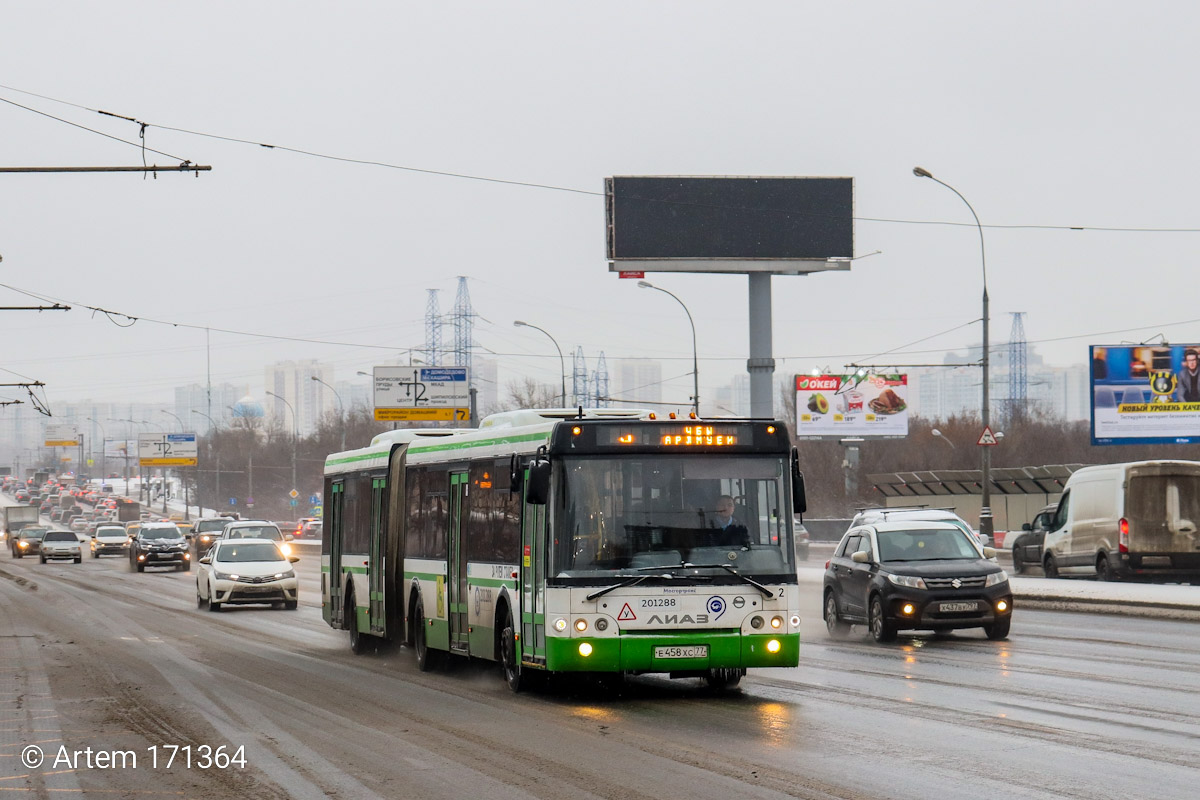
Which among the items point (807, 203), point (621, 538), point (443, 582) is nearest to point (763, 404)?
point (807, 203)

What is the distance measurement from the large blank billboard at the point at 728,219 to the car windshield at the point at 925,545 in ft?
108

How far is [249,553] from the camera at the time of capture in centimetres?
3472

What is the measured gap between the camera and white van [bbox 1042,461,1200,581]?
101ft

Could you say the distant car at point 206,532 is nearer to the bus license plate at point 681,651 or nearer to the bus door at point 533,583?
the bus door at point 533,583

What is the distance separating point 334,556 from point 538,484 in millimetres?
10910

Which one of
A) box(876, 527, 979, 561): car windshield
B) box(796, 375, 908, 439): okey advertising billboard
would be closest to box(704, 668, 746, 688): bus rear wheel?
box(876, 527, 979, 561): car windshield

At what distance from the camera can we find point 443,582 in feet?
60.4

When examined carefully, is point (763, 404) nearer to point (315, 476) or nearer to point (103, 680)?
point (103, 680)

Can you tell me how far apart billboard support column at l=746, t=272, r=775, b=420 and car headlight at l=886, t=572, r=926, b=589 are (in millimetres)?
31469

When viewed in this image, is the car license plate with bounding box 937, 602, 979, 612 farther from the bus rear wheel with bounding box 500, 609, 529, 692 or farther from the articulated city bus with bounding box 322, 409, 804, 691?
the bus rear wheel with bounding box 500, 609, 529, 692

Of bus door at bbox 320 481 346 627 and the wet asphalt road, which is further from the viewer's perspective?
bus door at bbox 320 481 346 627

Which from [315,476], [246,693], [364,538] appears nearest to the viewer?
[246,693]

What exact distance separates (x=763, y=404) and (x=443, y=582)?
120 feet

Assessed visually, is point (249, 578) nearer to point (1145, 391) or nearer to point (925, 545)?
point (925, 545)
